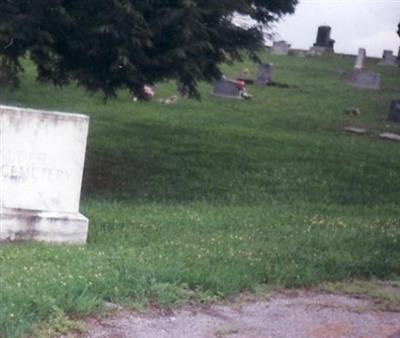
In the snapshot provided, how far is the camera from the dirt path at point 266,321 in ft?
22.7

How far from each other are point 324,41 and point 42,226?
120 feet

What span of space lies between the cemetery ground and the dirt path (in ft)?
0.60

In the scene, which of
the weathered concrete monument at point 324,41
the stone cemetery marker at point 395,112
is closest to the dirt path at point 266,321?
the stone cemetery marker at point 395,112

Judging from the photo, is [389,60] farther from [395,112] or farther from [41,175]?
[41,175]

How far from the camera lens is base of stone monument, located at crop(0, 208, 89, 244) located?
8953 millimetres

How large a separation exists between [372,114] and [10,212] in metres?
16.5

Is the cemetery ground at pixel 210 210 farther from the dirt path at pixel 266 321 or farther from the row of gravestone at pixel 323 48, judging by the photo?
the row of gravestone at pixel 323 48

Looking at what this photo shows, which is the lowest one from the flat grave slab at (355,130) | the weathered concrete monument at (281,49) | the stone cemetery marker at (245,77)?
the flat grave slab at (355,130)

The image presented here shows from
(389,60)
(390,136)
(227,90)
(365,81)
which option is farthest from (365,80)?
(390,136)

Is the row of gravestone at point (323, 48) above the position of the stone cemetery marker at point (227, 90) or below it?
above

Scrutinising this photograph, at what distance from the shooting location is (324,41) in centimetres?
4462

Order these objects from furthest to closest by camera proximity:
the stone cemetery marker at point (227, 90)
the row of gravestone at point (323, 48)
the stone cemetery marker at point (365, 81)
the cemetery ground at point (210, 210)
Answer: the row of gravestone at point (323, 48) < the stone cemetery marker at point (365, 81) < the stone cemetery marker at point (227, 90) < the cemetery ground at point (210, 210)

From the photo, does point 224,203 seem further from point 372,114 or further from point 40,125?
point 372,114

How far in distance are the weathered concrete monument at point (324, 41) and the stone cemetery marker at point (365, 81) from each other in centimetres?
1261
